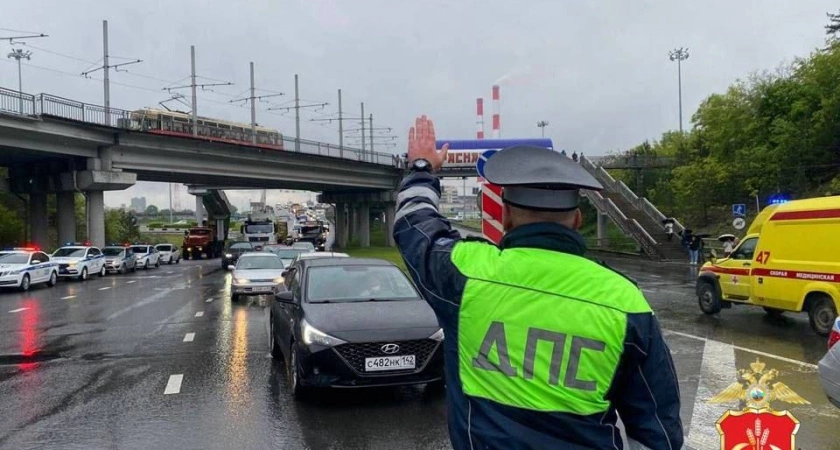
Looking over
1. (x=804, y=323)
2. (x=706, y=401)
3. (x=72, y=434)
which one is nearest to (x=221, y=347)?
(x=72, y=434)

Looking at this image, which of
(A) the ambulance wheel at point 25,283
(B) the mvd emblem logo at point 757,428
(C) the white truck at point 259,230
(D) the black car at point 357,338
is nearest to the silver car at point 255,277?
(A) the ambulance wheel at point 25,283

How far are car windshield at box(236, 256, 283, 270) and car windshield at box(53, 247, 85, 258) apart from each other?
1526cm

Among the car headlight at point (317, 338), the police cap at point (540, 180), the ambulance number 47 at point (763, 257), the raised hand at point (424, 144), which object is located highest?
the raised hand at point (424, 144)

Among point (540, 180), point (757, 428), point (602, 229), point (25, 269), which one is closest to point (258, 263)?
point (25, 269)

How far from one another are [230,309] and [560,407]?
1675 centimetres

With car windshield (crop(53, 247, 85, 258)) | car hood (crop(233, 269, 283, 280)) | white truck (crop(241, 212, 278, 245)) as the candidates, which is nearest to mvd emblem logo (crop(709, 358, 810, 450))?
car hood (crop(233, 269, 283, 280))

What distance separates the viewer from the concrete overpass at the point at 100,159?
3045 cm

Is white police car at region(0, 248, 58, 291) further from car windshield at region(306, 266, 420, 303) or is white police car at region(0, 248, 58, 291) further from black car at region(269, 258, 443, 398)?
black car at region(269, 258, 443, 398)

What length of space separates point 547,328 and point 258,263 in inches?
770

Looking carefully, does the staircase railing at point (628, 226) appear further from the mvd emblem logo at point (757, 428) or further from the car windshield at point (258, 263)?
the mvd emblem logo at point (757, 428)

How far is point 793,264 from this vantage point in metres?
12.3

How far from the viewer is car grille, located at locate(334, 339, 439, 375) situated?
7344 mm

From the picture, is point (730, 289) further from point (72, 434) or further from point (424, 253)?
point (424, 253)

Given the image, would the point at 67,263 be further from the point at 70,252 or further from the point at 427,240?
the point at 427,240
